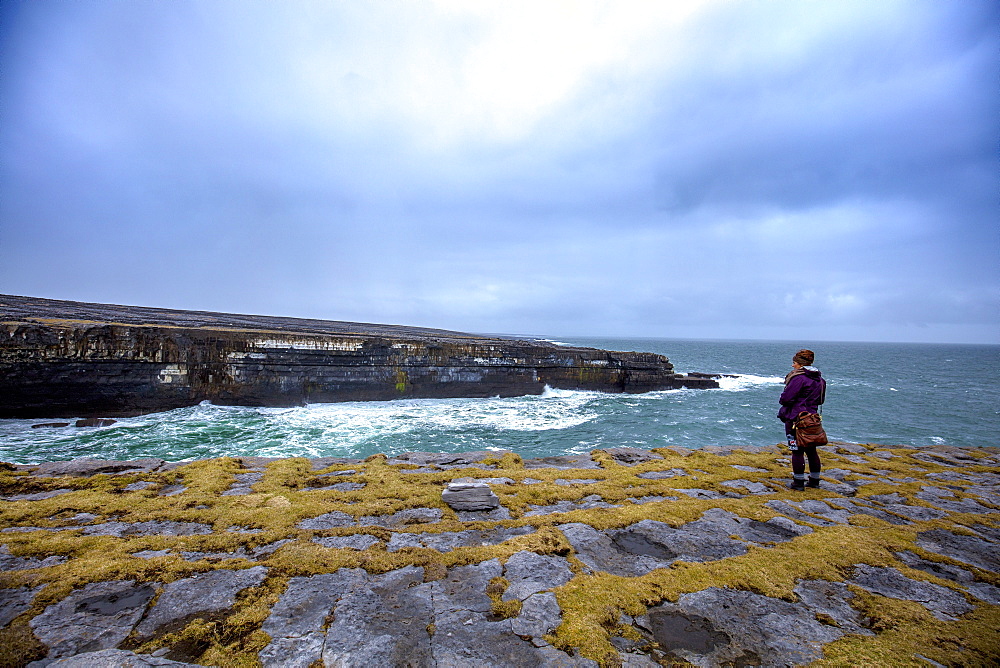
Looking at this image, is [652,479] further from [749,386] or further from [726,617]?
[749,386]

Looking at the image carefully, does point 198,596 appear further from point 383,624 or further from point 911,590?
point 911,590

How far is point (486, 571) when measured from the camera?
4.22 m

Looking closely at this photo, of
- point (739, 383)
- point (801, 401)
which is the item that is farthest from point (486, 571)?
point (739, 383)

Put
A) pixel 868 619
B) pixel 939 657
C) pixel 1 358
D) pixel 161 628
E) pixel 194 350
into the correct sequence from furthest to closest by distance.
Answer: pixel 194 350 < pixel 1 358 < pixel 868 619 < pixel 161 628 < pixel 939 657

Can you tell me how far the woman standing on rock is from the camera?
22.4ft

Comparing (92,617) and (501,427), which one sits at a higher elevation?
(92,617)

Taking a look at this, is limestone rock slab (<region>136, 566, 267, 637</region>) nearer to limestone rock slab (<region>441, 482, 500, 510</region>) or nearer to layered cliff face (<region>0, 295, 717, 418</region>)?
limestone rock slab (<region>441, 482, 500, 510</region>)

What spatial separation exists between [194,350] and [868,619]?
1047 inches

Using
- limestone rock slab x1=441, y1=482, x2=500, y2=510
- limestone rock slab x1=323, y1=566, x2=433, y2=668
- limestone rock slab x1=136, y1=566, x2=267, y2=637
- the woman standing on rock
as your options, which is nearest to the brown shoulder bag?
the woman standing on rock

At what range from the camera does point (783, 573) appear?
422 centimetres

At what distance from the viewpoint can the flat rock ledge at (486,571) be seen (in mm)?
3121

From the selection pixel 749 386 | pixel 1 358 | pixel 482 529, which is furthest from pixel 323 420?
pixel 749 386

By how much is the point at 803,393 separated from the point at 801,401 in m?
0.15

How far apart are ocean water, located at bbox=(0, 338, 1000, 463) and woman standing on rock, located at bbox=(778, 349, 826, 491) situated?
889 centimetres
